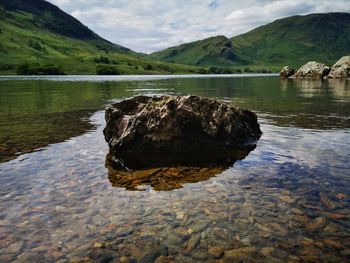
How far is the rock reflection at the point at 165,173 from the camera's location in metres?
12.3

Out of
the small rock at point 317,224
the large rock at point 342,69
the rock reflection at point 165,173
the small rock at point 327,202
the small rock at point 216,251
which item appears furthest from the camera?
the large rock at point 342,69

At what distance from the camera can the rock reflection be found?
12.3m

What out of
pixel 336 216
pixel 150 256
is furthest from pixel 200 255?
pixel 336 216

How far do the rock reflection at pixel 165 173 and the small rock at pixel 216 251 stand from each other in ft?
13.6

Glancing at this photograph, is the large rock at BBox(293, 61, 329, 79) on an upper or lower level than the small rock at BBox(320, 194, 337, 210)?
upper

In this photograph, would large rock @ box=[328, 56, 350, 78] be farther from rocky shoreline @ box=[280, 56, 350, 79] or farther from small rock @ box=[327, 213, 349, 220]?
small rock @ box=[327, 213, 349, 220]

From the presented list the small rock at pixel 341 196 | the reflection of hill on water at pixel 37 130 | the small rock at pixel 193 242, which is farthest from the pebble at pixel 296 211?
the reflection of hill on water at pixel 37 130

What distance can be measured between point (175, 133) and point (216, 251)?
948 centimetres

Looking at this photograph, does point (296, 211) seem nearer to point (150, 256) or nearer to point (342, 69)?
point (150, 256)

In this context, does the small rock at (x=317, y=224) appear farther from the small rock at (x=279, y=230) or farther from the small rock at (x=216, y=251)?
the small rock at (x=216, y=251)

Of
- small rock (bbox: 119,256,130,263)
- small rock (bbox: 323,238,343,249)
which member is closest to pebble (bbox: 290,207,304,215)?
small rock (bbox: 323,238,343,249)

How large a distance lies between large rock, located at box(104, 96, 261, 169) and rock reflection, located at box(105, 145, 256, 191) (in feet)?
1.07

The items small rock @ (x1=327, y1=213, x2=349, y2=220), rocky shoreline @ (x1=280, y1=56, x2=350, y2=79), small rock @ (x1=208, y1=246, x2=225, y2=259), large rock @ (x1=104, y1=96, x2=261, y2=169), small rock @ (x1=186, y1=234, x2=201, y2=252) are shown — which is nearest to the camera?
small rock @ (x1=208, y1=246, x2=225, y2=259)

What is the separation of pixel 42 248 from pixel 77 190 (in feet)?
12.4
